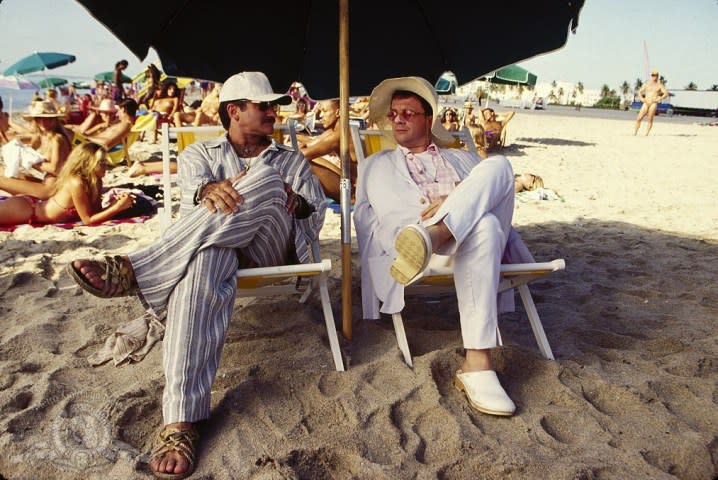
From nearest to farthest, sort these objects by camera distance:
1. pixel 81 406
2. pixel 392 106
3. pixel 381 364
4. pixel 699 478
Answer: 1. pixel 699 478
2. pixel 81 406
3. pixel 381 364
4. pixel 392 106

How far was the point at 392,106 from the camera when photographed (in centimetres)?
302

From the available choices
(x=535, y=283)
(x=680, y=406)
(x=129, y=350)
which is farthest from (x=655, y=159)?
(x=129, y=350)

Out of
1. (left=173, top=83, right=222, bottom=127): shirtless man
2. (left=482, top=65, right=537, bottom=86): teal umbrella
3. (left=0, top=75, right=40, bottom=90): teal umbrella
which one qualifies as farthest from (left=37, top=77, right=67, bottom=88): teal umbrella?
(left=482, top=65, right=537, bottom=86): teal umbrella

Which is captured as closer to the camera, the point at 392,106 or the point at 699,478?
the point at 699,478

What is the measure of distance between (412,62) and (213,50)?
117cm

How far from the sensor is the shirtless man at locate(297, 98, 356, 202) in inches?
219

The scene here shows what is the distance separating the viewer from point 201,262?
7.14 feet

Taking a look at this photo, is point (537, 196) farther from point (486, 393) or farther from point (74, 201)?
point (74, 201)

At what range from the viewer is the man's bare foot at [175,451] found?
1.85m

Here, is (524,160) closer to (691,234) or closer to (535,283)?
(691,234)

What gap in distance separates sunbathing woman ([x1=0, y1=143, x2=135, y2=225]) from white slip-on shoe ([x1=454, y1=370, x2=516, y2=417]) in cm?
410

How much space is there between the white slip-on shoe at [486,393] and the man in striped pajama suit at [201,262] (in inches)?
37.7

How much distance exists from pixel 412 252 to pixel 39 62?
83.4 ft

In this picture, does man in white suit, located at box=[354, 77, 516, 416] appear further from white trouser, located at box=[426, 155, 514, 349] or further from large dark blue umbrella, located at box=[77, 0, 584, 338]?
large dark blue umbrella, located at box=[77, 0, 584, 338]
